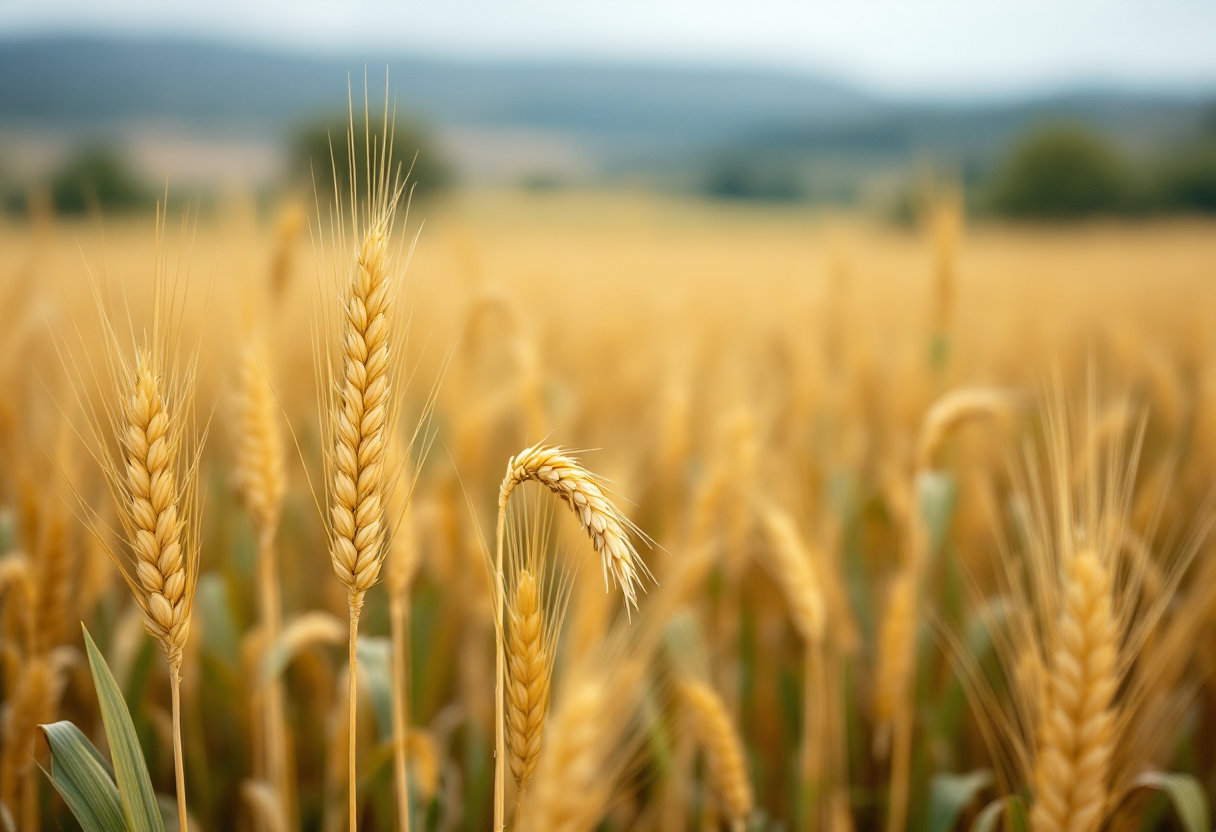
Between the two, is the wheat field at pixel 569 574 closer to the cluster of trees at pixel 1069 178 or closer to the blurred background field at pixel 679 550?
the blurred background field at pixel 679 550

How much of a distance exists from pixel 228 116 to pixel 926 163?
65.6 m

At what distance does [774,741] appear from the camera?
1874 millimetres

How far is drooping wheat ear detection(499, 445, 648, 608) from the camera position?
64cm

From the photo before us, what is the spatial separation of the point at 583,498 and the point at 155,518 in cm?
44

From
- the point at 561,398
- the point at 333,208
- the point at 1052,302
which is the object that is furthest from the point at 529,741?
the point at 1052,302

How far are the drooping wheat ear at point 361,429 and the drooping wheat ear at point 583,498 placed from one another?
0.45ft

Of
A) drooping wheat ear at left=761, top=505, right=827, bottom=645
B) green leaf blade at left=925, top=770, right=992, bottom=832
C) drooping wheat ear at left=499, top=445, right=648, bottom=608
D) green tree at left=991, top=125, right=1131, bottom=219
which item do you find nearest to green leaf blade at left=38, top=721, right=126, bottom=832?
drooping wheat ear at left=499, top=445, right=648, bottom=608

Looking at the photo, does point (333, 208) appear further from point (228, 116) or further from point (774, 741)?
point (228, 116)

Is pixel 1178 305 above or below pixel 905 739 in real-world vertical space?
above

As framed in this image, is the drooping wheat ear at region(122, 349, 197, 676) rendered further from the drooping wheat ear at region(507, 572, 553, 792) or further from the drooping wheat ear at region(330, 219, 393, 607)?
the drooping wheat ear at region(507, 572, 553, 792)

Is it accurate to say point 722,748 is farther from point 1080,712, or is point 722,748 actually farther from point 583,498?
point 583,498

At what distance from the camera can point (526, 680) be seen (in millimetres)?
712

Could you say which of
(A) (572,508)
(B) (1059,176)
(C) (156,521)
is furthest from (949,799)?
(B) (1059,176)

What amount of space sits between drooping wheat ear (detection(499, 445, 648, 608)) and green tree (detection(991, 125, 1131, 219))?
80.7 ft
